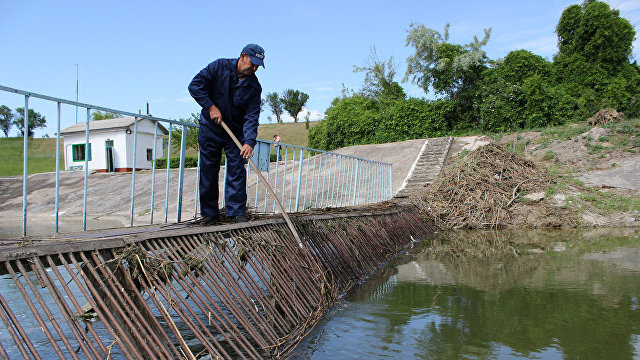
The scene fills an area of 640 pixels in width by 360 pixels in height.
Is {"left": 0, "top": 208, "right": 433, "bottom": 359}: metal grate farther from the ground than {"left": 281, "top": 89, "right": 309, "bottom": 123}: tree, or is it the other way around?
{"left": 281, "top": 89, "right": 309, "bottom": 123}: tree

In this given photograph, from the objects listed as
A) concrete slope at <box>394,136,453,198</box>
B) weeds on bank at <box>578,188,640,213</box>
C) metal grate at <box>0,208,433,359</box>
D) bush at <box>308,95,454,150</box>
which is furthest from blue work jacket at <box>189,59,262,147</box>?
bush at <box>308,95,454,150</box>

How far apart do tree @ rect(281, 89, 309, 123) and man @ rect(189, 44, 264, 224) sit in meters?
79.8

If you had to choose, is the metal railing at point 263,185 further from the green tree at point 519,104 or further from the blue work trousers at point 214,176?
the green tree at point 519,104

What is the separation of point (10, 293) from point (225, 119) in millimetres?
2424

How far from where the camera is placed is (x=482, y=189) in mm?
9156

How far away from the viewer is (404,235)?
6812mm

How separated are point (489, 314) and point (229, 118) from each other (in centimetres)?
254

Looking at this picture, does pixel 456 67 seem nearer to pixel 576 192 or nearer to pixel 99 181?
pixel 576 192

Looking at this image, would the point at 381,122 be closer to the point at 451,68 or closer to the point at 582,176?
the point at 451,68

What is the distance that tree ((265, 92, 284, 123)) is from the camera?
83.9 metres

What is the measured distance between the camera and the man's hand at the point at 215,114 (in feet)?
10.8

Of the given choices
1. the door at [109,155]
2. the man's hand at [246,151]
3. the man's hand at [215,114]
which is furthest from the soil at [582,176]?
the door at [109,155]

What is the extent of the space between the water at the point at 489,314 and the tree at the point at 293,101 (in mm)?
79324

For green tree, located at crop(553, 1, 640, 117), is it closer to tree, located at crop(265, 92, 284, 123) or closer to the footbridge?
the footbridge
